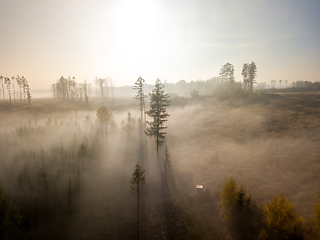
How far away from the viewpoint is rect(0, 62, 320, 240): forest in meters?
21.0

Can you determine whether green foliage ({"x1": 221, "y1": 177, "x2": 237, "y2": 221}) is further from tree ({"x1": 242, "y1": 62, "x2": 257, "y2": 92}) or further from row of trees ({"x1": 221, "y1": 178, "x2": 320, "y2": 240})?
tree ({"x1": 242, "y1": 62, "x2": 257, "y2": 92})

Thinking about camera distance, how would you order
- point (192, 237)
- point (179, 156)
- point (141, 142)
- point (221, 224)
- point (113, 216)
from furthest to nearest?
point (141, 142) → point (179, 156) → point (113, 216) → point (221, 224) → point (192, 237)

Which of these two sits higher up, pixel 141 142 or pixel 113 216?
pixel 141 142

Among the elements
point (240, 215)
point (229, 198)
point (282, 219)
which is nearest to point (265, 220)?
point (240, 215)

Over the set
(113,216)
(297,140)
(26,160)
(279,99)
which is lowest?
(113,216)

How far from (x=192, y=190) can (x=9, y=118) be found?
8138cm

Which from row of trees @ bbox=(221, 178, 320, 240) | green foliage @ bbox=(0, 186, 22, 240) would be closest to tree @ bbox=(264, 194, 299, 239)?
row of trees @ bbox=(221, 178, 320, 240)

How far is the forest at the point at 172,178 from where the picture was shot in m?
21.0

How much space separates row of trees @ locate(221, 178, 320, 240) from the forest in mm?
102

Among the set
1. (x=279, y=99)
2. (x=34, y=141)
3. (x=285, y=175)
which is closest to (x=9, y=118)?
(x=34, y=141)

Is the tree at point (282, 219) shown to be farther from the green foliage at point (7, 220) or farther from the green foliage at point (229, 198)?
the green foliage at point (7, 220)

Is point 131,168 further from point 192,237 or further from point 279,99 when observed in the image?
point 279,99

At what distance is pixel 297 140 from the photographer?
3625 centimetres

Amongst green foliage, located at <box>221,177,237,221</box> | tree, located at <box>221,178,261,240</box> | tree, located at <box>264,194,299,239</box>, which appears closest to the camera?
tree, located at <box>264,194,299,239</box>
